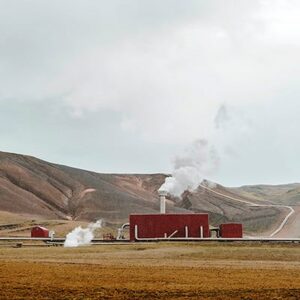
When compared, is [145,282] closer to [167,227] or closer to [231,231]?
[167,227]

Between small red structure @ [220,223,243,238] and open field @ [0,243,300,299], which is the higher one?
small red structure @ [220,223,243,238]

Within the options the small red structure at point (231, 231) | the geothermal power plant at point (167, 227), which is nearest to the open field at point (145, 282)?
the geothermal power plant at point (167, 227)

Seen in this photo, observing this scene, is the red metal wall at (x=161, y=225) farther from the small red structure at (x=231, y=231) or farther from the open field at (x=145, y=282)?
the open field at (x=145, y=282)

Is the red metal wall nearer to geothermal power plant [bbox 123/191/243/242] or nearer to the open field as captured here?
geothermal power plant [bbox 123/191/243/242]

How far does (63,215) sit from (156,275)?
150 m

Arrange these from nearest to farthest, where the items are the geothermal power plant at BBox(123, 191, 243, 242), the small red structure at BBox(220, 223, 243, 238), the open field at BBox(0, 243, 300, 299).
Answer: the open field at BBox(0, 243, 300, 299) < the geothermal power plant at BBox(123, 191, 243, 242) < the small red structure at BBox(220, 223, 243, 238)

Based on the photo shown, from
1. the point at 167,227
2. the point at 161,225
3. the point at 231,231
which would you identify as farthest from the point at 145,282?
the point at 231,231

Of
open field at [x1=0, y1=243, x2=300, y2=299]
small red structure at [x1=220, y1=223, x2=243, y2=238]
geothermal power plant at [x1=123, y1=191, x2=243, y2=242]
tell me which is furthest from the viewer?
small red structure at [x1=220, y1=223, x2=243, y2=238]

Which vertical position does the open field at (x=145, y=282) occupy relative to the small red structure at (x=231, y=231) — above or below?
below

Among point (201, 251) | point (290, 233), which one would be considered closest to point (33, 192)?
point (290, 233)

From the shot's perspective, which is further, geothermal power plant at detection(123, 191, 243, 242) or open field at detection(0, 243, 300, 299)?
geothermal power plant at detection(123, 191, 243, 242)

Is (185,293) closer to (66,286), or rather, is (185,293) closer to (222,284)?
(222,284)

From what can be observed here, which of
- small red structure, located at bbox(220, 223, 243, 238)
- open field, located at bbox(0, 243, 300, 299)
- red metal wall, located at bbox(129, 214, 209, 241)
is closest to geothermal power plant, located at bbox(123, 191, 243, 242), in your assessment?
red metal wall, located at bbox(129, 214, 209, 241)

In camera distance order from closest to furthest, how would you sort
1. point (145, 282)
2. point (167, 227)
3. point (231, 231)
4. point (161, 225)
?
point (145, 282)
point (167, 227)
point (161, 225)
point (231, 231)
